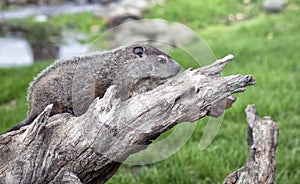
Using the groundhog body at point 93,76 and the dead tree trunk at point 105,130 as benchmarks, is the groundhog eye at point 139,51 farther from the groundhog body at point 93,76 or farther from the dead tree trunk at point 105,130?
the dead tree trunk at point 105,130

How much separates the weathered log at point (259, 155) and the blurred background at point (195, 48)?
59 centimetres

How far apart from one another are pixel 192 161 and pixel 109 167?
1.72 meters

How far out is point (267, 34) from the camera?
873cm

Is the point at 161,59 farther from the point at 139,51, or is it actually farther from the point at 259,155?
the point at 259,155

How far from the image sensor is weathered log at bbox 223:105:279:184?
2728 millimetres

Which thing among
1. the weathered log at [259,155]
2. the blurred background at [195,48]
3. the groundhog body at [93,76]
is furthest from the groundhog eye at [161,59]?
the weathered log at [259,155]

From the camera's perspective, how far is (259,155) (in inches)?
113

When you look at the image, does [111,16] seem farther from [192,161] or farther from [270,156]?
A: [270,156]

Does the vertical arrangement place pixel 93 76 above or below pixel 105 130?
above

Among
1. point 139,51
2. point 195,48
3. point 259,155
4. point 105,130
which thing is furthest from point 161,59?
point 259,155

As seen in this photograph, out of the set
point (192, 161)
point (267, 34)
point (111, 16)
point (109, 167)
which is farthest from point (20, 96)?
point (111, 16)

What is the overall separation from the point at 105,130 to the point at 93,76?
0.47 meters

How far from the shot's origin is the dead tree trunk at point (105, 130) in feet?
7.31

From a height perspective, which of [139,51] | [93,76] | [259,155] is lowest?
[259,155]
